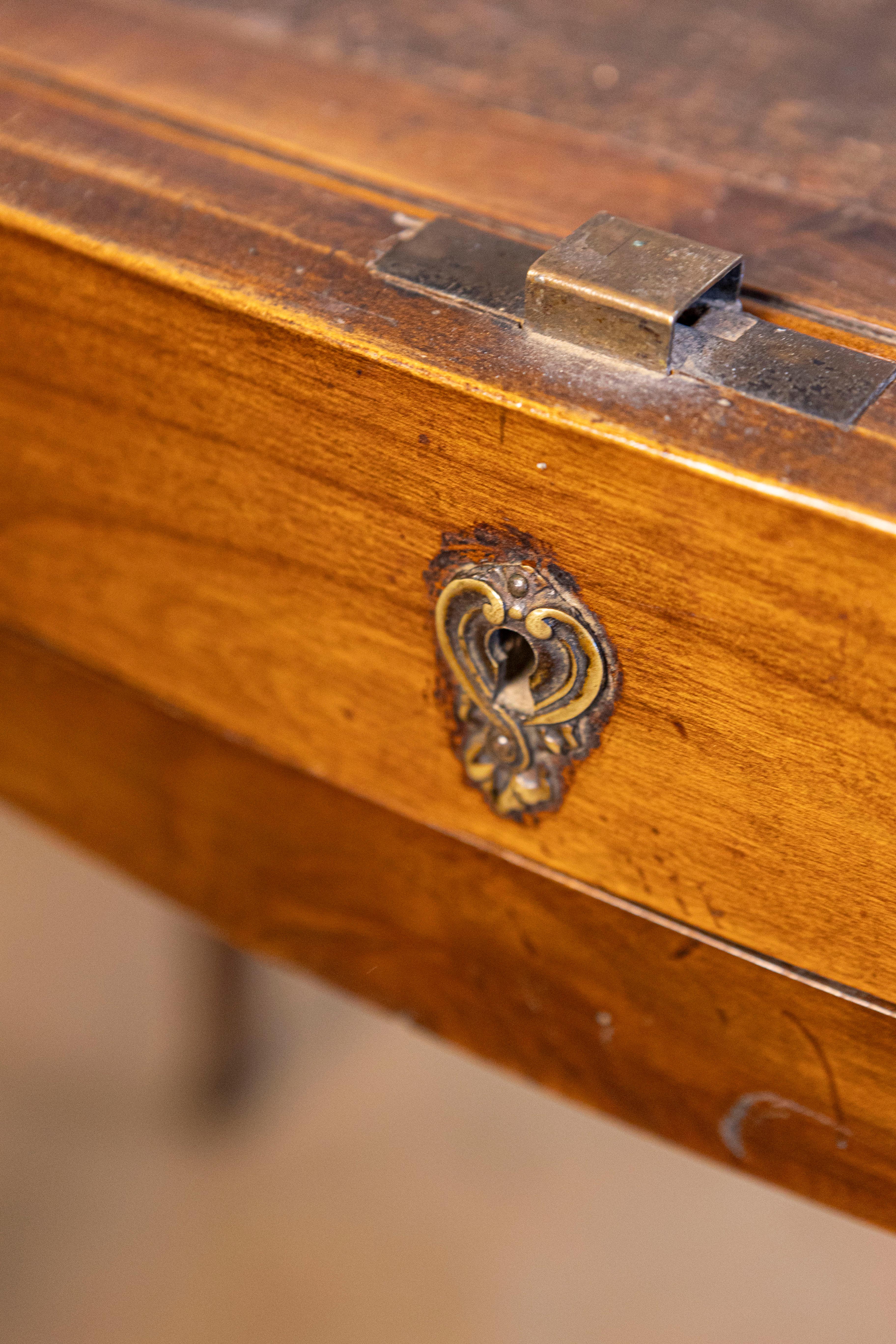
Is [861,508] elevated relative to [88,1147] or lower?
elevated

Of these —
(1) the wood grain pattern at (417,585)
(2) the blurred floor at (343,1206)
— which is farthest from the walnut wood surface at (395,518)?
(2) the blurred floor at (343,1206)

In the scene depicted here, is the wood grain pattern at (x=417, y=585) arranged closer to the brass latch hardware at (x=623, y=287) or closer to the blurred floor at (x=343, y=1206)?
the brass latch hardware at (x=623, y=287)

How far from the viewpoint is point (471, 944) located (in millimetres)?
614

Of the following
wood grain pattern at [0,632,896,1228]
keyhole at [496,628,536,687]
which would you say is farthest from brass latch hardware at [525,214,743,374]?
wood grain pattern at [0,632,896,1228]

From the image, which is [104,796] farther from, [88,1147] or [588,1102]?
[88,1147]

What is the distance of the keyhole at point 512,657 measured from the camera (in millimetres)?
502

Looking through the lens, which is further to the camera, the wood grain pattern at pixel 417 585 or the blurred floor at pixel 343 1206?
the blurred floor at pixel 343 1206

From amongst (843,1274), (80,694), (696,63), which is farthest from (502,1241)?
(696,63)

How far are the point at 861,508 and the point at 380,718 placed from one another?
0.78 ft

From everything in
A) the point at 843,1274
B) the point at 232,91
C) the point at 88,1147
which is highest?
the point at 232,91

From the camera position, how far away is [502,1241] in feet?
3.84

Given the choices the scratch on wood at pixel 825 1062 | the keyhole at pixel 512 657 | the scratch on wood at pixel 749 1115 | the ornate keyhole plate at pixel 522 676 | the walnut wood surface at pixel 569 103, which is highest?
the walnut wood surface at pixel 569 103

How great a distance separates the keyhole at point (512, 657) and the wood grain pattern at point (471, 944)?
0.10 m

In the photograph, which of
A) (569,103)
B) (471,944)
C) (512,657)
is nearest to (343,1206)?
(471,944)
